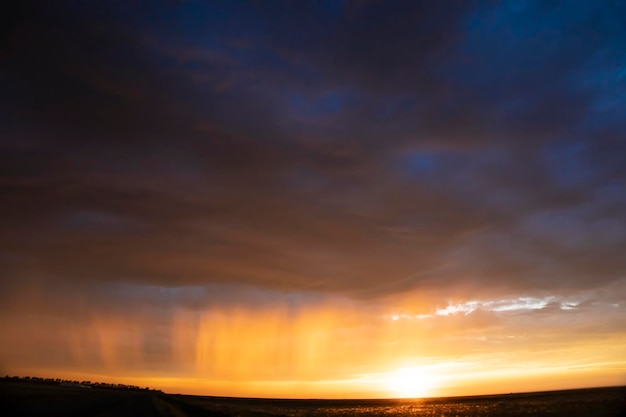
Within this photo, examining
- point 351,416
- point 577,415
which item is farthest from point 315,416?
point 577,415

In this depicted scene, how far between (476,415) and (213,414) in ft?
156

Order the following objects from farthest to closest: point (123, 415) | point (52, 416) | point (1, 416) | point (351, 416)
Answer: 1. point (351, 416)
2. point (123, 415)
3. point (52, 416)
4. point (1, 416)

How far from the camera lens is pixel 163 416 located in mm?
62625

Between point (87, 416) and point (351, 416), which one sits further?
point (351, 416)

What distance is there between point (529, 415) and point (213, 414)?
176 ft

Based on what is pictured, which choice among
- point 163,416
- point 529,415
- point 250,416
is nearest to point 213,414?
point 250,416

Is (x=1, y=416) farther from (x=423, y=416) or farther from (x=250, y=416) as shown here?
(x=423, y=416)

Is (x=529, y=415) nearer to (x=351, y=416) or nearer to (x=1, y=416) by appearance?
(x=351, y=416)

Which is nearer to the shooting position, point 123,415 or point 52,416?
point 52,416

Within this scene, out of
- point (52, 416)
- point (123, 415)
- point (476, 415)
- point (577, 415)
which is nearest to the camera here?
point (52, 416)

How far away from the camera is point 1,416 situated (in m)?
45.9

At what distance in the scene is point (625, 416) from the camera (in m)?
52.2

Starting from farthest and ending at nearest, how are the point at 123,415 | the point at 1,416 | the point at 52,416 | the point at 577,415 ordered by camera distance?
1. the point at 577,415
2. the point at 123,415
3. the point at 52,416
4. the point at 1,416

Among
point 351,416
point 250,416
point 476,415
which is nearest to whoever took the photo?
point 250,416
